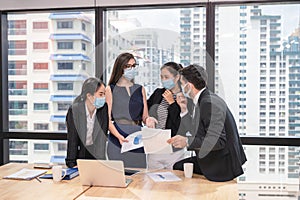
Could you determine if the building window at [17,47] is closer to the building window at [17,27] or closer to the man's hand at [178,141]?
the building window at [17,27]

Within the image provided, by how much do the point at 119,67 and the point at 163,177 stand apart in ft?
2.79

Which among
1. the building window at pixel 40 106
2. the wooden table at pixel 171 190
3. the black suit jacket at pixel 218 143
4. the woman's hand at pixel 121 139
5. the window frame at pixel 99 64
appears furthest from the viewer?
the building window at pixel 40 106

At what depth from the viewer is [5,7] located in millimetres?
4074

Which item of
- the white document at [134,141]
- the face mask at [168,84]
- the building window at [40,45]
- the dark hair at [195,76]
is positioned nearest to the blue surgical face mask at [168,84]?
the face mask at [168,84]

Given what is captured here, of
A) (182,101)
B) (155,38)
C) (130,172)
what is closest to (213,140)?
(182,101)

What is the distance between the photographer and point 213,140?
236 centimetres

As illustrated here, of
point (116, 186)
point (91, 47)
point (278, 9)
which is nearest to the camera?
point (116, 186)

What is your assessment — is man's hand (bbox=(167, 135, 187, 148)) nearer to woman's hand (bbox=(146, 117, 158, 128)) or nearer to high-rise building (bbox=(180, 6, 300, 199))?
woman's hand (bbox=(146, 117, 158, 128))

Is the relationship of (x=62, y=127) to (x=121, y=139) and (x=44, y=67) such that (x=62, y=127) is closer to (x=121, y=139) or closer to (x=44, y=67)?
(x=44, y=67)

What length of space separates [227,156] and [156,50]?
0.92 metres

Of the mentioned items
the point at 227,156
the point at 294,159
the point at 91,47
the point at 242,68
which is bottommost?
the point at 294,159

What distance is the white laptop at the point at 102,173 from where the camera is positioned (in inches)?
85.4

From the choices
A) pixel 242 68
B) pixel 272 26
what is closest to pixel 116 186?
pixel 242 68

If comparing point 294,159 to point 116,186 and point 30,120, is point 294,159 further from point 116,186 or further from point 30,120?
point 30,120
